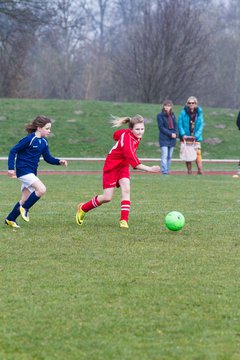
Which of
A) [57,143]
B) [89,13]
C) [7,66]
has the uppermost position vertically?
[89,13]

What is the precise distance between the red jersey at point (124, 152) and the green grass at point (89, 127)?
1847 cm

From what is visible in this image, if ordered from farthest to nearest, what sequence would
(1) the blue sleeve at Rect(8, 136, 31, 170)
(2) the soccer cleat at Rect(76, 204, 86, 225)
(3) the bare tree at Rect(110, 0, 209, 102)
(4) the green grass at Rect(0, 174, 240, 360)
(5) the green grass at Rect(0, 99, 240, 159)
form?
(3) the bare tree at Rect(110, 0, 209, 102), (5) the green grass at Rect(0, 99, 240, 159), (2) the soccer cleat at Rect(76, 204, 86, 225), (1) the blue sleeve at Rect(8, 136, 31, 170), (4) the green grass at Rect(0, 174, 240, 360)

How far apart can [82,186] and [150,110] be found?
18783 millimetres

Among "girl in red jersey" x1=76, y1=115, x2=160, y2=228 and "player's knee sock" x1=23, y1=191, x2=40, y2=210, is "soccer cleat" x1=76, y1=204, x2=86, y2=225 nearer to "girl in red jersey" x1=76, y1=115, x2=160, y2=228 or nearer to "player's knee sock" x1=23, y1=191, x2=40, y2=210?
"girl in red jersey" x1=76, y1=115, x2=160, y2=228

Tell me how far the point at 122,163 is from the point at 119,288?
390 cm

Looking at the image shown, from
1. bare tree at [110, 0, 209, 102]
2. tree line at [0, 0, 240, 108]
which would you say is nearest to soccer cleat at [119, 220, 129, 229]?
tree line at [0, 0, 240, 108]

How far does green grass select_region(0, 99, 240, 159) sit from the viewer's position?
29281 millimetres

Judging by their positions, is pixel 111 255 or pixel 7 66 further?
pixel 7 66

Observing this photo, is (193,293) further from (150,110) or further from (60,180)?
(150,110)

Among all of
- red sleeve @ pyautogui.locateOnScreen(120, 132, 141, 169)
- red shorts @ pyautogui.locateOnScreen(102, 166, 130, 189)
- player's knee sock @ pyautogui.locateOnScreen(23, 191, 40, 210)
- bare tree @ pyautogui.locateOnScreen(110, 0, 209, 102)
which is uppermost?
bare tree @ pyautogui.locateOnScreen(110, 0, 209, 102)

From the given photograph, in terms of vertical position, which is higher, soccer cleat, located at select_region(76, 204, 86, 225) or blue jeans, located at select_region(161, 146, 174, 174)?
soccer cleat, located at select_region(76, 204, 86, 225)

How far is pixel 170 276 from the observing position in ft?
21.9

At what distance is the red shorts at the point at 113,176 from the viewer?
9.88 meters

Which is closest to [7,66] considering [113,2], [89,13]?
[89,13]
